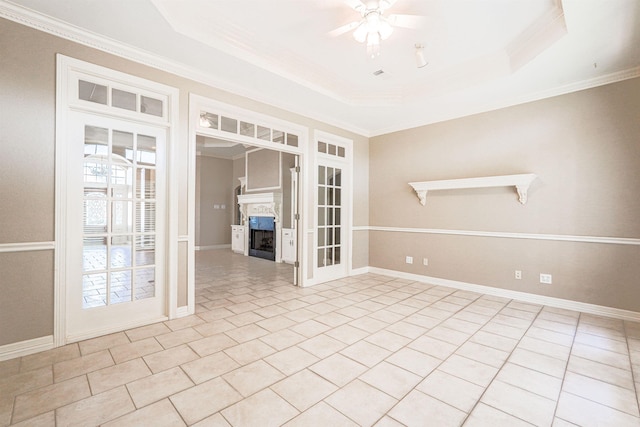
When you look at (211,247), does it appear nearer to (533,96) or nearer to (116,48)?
(116,48)

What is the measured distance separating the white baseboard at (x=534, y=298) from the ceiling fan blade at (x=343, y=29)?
3.93 metres

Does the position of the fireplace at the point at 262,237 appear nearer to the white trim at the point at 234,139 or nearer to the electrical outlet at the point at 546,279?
the white trim at the point at 234,139

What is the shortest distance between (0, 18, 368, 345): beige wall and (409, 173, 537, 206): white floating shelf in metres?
4.66

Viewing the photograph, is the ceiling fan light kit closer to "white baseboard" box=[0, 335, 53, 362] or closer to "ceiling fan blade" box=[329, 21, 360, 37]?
"ceiling fan blade" box=[329, 21, 360, 37]

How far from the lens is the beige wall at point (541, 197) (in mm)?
3291

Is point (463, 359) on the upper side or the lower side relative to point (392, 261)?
lower

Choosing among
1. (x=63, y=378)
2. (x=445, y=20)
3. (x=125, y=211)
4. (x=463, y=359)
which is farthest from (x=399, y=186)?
(x=63, y=378)

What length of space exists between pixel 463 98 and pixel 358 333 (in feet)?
11.6

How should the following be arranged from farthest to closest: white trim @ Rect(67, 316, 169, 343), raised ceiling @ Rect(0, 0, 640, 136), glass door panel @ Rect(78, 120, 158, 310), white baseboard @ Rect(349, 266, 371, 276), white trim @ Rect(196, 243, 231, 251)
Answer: white trim @ Rect(196, 243, 231, 251), white baseboard @ Rect(349, 266, 371, 276), glass door panel @ Rect(78, 120, 158, 310), white trim @ Rect(67, 316, 169, 343), raised ceiling @ Rect(0, 0, 640, 136)

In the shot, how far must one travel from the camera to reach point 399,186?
17.4 feet

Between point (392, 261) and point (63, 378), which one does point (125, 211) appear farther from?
point (392, 261)

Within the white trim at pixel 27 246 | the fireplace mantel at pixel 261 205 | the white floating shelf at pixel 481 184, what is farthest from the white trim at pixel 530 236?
the white trim at pixel 27 246

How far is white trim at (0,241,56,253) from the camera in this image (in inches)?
90.5

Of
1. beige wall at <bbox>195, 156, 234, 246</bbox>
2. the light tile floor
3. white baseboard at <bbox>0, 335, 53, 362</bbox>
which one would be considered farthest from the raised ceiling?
beige wall at <bbox>195, 156, 234, 246</bbox>
